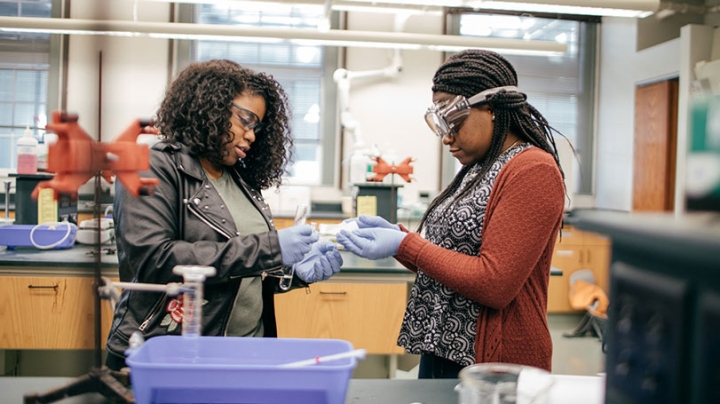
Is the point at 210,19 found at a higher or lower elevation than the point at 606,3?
higher

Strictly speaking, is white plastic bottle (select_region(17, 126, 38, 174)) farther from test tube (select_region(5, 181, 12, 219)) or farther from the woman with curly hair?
the woman with curly hair

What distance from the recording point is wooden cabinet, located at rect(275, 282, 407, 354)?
2627mm

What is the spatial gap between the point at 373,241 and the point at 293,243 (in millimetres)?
233

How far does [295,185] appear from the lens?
543 cm

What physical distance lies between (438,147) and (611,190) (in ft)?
6.35

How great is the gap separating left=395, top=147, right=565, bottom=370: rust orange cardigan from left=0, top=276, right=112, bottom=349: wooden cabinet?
1977 millimetres

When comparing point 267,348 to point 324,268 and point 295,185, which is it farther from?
point 295,185

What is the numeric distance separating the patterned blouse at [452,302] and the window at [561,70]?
4709 millimetres

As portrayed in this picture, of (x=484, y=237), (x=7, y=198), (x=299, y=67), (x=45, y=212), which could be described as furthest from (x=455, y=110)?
(x=299, y=67)

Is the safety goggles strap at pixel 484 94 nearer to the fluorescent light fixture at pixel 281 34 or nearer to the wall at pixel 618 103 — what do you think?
the fluorescent light fixture at pixel 281 34

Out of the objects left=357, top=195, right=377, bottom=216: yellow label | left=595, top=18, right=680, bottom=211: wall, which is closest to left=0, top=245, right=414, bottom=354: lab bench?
left=357, top=195, right=377, bottom=216: yellow label

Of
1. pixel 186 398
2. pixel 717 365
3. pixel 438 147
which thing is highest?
pixel 438 147

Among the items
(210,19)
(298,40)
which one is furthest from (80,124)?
(210,19)

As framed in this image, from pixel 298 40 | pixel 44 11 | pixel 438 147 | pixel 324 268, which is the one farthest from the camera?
pixel 438 147
